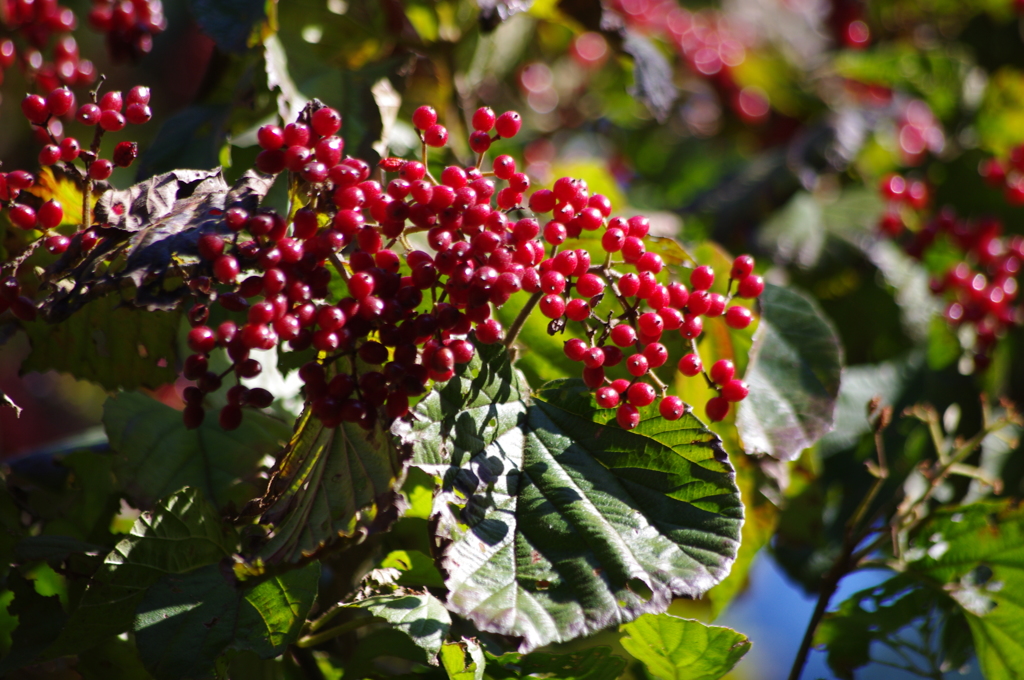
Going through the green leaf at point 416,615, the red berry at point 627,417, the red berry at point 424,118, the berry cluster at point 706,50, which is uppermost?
the berry cluster at point 706,50

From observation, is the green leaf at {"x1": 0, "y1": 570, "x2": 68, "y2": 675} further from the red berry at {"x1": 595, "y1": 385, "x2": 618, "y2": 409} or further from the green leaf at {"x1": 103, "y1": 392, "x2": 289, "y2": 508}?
the red berry at {"x1": 595, "y1": 385, "x2": 618, "y2": 409}

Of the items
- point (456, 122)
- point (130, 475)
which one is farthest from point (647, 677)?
point (456, 122)

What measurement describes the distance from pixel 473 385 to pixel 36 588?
647 millimetres

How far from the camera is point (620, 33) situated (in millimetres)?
1261

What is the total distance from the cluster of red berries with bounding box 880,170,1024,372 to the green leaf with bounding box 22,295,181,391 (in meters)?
1.38

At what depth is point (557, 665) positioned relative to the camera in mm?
798

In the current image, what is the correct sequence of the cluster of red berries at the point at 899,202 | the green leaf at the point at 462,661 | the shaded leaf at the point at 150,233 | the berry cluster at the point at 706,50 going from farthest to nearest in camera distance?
the berry cluster at the point at 706,50 → the cluster of red berries at the point at 899,202 → the green leaf at the point at 462,661 → the shaded leaf at the point at 150,233

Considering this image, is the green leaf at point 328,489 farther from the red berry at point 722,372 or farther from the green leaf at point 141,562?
the red berry at point 722,372

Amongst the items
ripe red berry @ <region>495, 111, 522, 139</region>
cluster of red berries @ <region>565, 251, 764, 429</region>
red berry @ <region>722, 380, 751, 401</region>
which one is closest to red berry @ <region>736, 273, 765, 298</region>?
cluster of red berries @ <region>565, 251, 764, 429</region>

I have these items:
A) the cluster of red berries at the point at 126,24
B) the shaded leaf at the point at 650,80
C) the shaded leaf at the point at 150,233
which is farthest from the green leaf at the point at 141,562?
the shaded leaf at the point at 650,80

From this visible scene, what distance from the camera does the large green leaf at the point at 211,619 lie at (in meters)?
0.73

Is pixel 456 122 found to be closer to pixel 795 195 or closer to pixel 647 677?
pixel 795 195

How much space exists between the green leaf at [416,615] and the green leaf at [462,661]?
1 centimetres

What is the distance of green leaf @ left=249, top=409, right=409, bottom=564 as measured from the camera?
69cm
